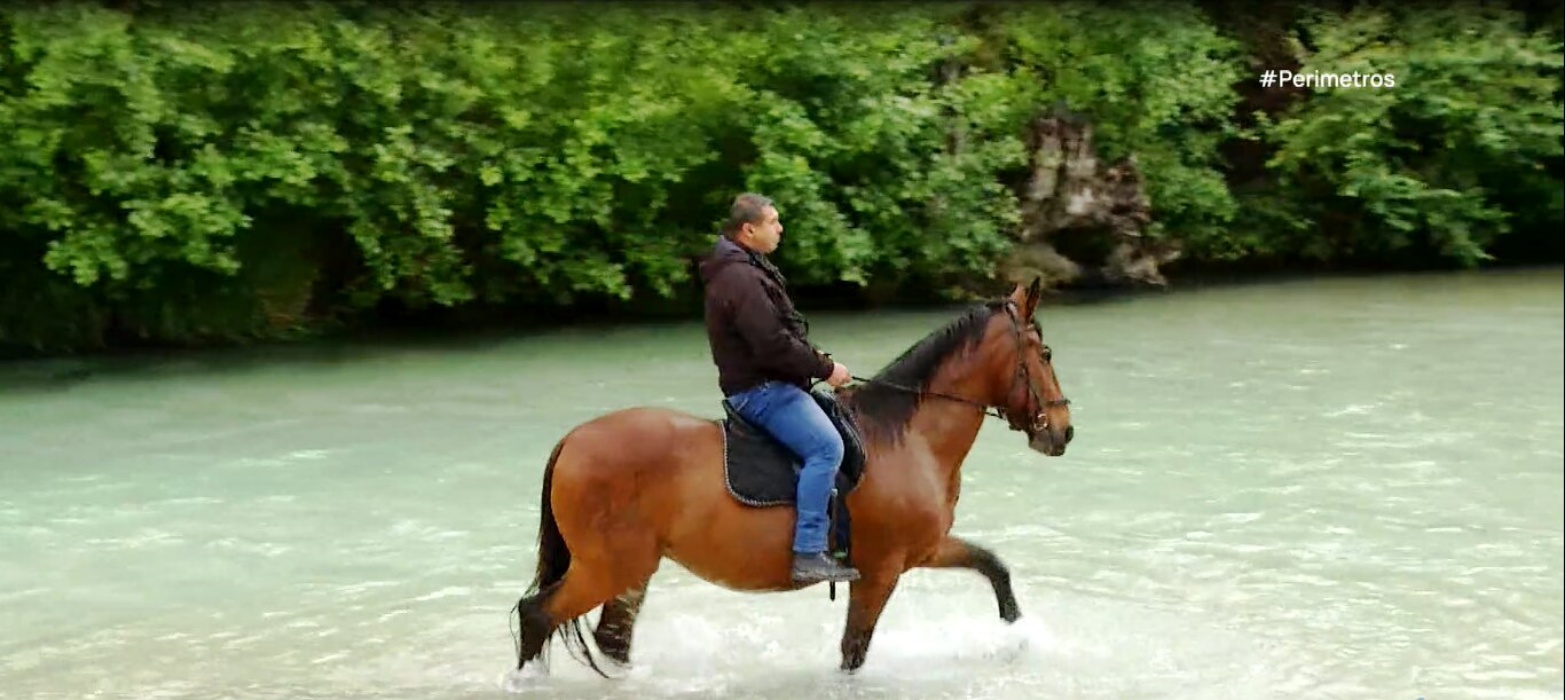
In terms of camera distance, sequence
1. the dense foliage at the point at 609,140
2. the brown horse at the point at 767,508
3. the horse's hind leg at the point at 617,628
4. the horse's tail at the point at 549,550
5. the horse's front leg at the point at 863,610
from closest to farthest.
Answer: the brown horse at the point at 767,508
the horse's tail at the point at 549,550
the horse's front leg at the point at 863,610
the horse's hind leg at the point at 617,628
the dense foliage at the point at 609,140

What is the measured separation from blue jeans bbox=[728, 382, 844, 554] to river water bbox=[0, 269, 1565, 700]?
91 cm

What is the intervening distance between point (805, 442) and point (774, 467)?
0.65 ft

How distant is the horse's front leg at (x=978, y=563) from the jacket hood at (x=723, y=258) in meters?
1.51

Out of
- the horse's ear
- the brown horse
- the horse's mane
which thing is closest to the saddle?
the brown horse

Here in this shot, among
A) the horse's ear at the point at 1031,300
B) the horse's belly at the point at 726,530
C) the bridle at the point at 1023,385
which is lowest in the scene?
the horse's belly at the point at 726,530

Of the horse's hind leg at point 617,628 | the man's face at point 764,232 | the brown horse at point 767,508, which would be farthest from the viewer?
the horse's hind leg at point 617,628

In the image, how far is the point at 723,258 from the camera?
587cm

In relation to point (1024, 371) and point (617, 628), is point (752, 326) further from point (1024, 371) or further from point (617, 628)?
point (617, 628)

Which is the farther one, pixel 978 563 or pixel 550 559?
pixel 978 563

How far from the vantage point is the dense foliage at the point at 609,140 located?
50.2 ft

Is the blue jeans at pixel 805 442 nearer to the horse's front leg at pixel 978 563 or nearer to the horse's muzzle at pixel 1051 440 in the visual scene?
the horse's front leg at pixel 978 563

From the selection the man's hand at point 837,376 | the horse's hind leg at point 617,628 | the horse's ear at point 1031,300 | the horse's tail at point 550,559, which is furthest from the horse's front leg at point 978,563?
the horse's tail at point 550,559

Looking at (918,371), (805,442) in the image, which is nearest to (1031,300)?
(918,371)

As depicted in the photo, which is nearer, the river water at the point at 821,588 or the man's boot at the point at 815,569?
the man's boot at the point at 815,569
